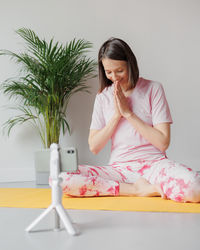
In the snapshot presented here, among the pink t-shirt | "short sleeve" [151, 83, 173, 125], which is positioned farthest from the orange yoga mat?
"short sleeve" [151, 83, 173, 125]

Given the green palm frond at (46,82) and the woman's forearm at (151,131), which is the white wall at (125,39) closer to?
the green palm frond at (46,82)

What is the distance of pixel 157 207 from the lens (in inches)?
73.4

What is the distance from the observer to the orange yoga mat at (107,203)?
185cm

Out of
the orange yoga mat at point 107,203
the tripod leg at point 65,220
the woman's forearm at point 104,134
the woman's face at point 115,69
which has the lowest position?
the orange yoga mat at point 107,203

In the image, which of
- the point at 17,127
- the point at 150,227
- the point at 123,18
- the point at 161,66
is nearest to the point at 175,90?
the point at 161,66

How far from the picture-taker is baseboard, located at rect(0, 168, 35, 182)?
3.47 metres

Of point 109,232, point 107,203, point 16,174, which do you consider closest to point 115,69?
point 107,203

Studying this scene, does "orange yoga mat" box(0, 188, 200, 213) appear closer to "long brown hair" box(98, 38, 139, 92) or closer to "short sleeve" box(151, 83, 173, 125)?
"short sleeve" box(151, 83, 173, 125)

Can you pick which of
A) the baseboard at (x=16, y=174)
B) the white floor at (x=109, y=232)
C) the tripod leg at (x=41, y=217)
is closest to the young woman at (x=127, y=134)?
the white floor at (x=109, y=232)

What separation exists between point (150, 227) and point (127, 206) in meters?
0.41

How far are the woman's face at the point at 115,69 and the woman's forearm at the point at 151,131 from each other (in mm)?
259

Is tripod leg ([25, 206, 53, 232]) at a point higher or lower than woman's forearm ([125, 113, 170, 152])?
lower

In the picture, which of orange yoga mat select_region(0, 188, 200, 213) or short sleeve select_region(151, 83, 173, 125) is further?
short sleeve select_region(151, 83, 173, 125)

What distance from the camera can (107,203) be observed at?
6.59 ft
